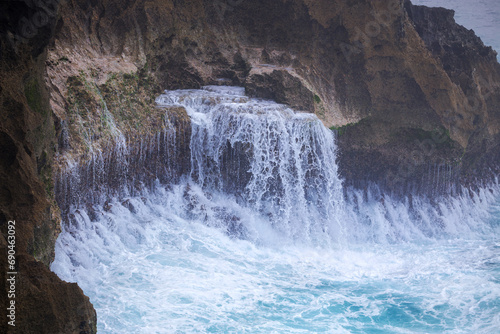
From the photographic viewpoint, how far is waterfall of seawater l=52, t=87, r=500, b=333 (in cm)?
529

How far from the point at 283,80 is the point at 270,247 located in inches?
117

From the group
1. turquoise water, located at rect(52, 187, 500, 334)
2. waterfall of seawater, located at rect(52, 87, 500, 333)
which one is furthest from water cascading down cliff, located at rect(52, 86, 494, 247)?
turquoise water, located at rect(52, 187, 500, 334)

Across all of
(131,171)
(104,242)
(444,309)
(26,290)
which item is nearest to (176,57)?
(131,171)

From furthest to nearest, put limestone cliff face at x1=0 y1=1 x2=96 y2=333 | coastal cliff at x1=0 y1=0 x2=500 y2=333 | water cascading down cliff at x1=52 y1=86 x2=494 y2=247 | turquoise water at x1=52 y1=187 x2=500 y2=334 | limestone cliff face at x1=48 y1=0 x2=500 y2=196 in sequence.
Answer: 1. limestone cliff face at x1=48 y1=0 x2=500 y2=196
2. water cascading down cliff at x1=52 y1=86 x2=494 y2=247
3. coastal cliff at x1=0 y1=0 x2=500 y2=333
4. turquoise water at x1=52 y1=187 x2=500 y2=334
5. limestone cliff face at x1=0 y1=1 x2=96 y2=333

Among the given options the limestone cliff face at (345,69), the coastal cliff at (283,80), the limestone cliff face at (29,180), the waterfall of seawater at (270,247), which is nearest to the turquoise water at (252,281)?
the waterfall of seawater at (270,247)

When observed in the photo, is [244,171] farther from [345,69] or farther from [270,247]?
[345,69]

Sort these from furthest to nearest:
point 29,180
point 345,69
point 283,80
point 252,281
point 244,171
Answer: point 345,69
point 283,80
point 244,171
point 252,281
point 29,180

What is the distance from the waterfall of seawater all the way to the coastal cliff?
1.23ft

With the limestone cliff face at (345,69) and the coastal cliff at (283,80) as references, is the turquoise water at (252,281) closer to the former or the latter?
the coastal cliff at (283,80)

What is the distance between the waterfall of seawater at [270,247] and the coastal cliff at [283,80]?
1.23 ft

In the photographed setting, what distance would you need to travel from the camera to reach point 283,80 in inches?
338

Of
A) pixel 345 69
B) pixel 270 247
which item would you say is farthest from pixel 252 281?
pixel 345 69

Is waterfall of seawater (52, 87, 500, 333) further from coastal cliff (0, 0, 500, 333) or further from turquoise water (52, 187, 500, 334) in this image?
coastal cliff (0, 0, 500, 333)

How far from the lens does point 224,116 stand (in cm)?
792
